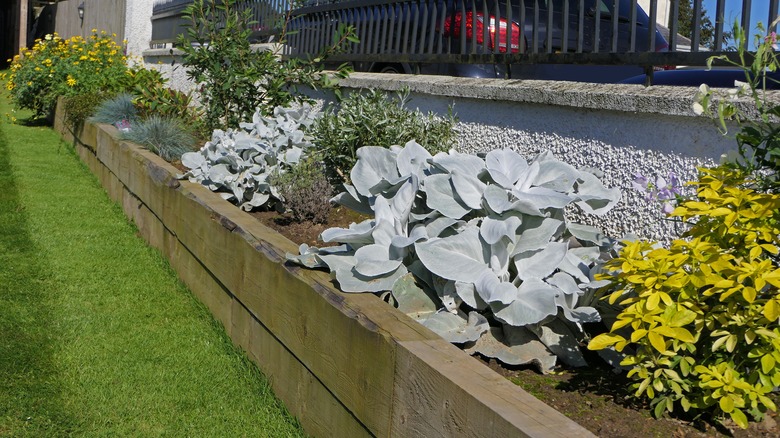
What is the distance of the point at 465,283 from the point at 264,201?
8.50ft

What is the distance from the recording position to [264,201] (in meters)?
5.59

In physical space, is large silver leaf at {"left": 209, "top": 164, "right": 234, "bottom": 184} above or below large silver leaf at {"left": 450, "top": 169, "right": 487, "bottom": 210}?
below

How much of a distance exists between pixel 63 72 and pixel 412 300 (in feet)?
35.1

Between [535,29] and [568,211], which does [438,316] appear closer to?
[568,211]

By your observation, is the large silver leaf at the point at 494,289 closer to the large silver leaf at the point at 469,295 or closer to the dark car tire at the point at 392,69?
the large silver leaf at the point at 469,295

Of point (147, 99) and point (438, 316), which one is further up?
point (147, 99)

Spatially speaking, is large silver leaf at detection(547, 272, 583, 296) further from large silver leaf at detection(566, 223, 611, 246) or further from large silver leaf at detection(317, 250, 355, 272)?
large silver leaf at detection(317, 250, 355, 272)

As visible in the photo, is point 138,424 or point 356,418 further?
point 138,424

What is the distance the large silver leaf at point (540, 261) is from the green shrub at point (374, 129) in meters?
1.82

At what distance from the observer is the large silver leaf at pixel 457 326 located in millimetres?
3139

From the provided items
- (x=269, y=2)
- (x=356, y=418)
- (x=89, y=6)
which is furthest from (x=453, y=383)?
(x=89, y=6)

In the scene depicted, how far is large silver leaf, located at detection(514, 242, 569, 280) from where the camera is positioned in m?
3.22

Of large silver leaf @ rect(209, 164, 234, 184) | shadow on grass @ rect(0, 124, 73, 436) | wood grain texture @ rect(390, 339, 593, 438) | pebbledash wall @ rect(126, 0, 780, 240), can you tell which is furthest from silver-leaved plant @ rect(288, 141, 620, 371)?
large silver leaf @ rect(209, 164, 234, 184)

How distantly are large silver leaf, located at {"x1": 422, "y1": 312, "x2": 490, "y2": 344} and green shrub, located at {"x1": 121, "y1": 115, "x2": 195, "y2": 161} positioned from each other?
4659 mm
